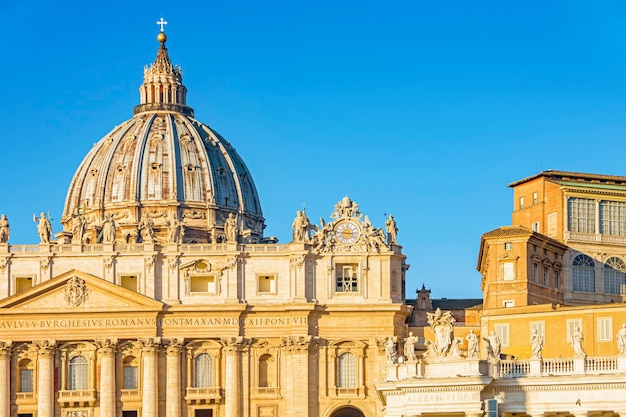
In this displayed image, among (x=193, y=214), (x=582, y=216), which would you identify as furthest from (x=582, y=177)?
(x=193, y=214)

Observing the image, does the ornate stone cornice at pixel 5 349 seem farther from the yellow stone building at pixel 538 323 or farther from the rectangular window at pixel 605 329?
the rectangular window at pixel 605 329

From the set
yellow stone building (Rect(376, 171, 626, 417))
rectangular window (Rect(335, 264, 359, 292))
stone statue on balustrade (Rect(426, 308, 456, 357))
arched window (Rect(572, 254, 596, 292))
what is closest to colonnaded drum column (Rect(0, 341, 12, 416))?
rectangular window (Rect(335, 264, 359, 292))

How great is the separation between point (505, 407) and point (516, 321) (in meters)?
27.2

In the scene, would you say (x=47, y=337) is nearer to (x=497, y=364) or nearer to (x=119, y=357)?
(x=119, y=357)

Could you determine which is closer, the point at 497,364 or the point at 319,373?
the point at 497,364

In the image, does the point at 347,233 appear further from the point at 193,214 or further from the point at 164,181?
the point at 164,181

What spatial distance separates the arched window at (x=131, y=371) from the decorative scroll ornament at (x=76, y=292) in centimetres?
532

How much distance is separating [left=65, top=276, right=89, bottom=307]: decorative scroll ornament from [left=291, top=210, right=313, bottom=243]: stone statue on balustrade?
15.3 metres

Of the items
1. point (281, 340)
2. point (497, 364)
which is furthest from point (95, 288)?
point (497, 364)

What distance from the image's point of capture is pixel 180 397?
13700 centimetres

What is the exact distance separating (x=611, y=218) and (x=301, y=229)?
2193 cm

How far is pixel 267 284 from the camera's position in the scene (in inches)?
5492

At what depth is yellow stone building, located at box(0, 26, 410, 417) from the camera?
137 m

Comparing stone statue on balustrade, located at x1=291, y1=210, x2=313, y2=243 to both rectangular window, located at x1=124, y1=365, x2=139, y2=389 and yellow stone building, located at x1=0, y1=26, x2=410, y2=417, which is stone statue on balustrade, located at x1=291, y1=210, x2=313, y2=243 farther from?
rectangular window, located at x1=124, y1=365, x2=139, y2=389
